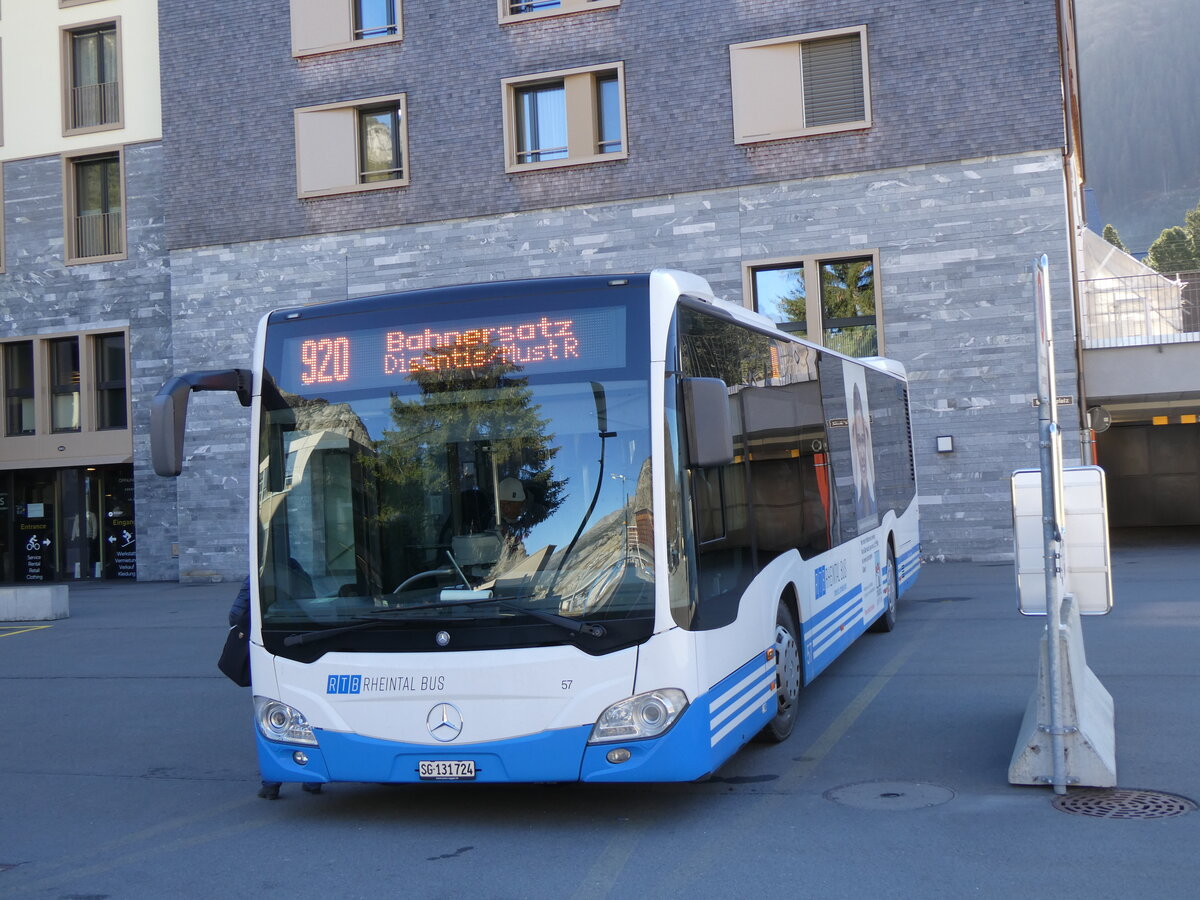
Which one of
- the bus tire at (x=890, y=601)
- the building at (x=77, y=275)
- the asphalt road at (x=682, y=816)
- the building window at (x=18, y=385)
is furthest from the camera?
the building window at (x=18, y=385)

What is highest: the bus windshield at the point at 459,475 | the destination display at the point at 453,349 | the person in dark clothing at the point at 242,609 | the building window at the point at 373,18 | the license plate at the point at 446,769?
the building window at the point at 373,18

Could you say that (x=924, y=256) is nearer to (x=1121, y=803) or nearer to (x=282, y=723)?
(x=1121, y=803)

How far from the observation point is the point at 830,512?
9734mm

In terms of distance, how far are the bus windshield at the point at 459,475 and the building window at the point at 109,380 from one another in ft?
71.9

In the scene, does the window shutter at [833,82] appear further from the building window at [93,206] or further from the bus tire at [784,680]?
the bus tire at [784,680]

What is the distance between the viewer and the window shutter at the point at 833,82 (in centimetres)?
2158

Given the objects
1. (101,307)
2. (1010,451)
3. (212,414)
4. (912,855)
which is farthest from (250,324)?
(912,855)

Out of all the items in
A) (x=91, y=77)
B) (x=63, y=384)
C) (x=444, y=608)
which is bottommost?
(x=444, y=608)

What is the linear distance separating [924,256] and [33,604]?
14.8 metres

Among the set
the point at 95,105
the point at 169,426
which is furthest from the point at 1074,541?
Result: the point at 95,105

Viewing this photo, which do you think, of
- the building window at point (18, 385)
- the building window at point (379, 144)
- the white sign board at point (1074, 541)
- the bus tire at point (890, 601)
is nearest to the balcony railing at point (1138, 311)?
the bus tire at point (890, 601)

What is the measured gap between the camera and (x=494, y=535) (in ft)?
20.7

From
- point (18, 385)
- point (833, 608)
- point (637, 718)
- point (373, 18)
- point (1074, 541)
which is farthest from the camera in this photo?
point (18, 385)

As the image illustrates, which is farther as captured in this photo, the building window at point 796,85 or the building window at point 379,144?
the building window at point 379,144
